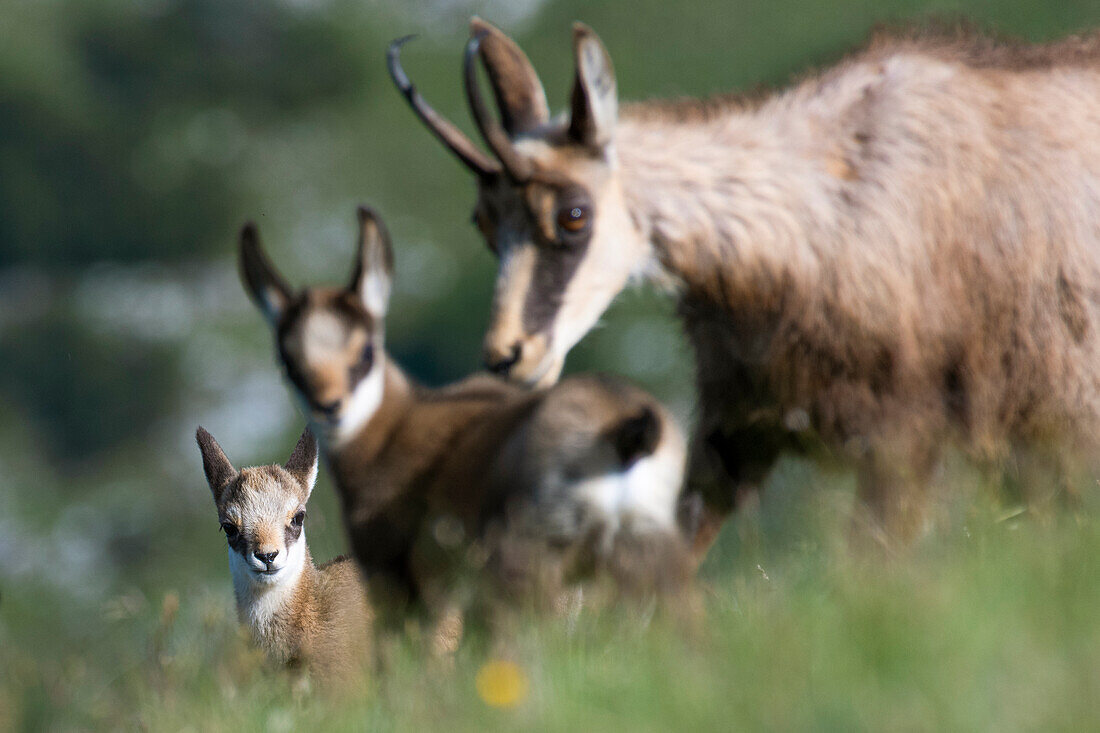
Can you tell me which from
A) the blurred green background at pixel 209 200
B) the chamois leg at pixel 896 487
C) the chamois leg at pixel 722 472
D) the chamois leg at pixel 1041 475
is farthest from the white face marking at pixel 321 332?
the blurred green background at pixel 209 200

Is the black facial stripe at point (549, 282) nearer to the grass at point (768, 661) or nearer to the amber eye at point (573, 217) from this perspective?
the amber eye at point (573, 217)

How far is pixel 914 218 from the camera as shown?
5656 millimetres

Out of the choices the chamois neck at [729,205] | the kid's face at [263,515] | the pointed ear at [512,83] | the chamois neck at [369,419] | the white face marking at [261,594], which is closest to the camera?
the kid's face at [263,515]

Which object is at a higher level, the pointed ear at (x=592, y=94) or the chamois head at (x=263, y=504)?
the pointed ear at (x=592, y=94)

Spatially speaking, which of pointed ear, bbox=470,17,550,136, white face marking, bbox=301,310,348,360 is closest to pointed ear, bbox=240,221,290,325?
white face marking, bbox=301,310,348,360

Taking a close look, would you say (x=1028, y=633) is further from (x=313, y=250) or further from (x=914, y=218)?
(x=313, y=250)

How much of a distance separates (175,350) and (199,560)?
13654 millimetres

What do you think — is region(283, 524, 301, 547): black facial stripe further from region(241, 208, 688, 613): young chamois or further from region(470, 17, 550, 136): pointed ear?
region(470, 17, 550, 136): pointed ear

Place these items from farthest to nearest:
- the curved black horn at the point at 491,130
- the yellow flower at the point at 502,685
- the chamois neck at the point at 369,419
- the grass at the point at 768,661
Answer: the chamois neck at the point at 369,419
the curved black horn at the point at 491,130
the yellow flower at the point at 502,685
the grass at the point at 768,661

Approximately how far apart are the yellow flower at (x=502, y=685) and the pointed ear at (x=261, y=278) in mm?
2311

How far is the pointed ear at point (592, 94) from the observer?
5.49 metres

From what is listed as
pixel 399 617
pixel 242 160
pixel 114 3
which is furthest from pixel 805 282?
pixel 114 3

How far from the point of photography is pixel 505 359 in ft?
17.8

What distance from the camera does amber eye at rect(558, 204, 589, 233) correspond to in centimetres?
552
